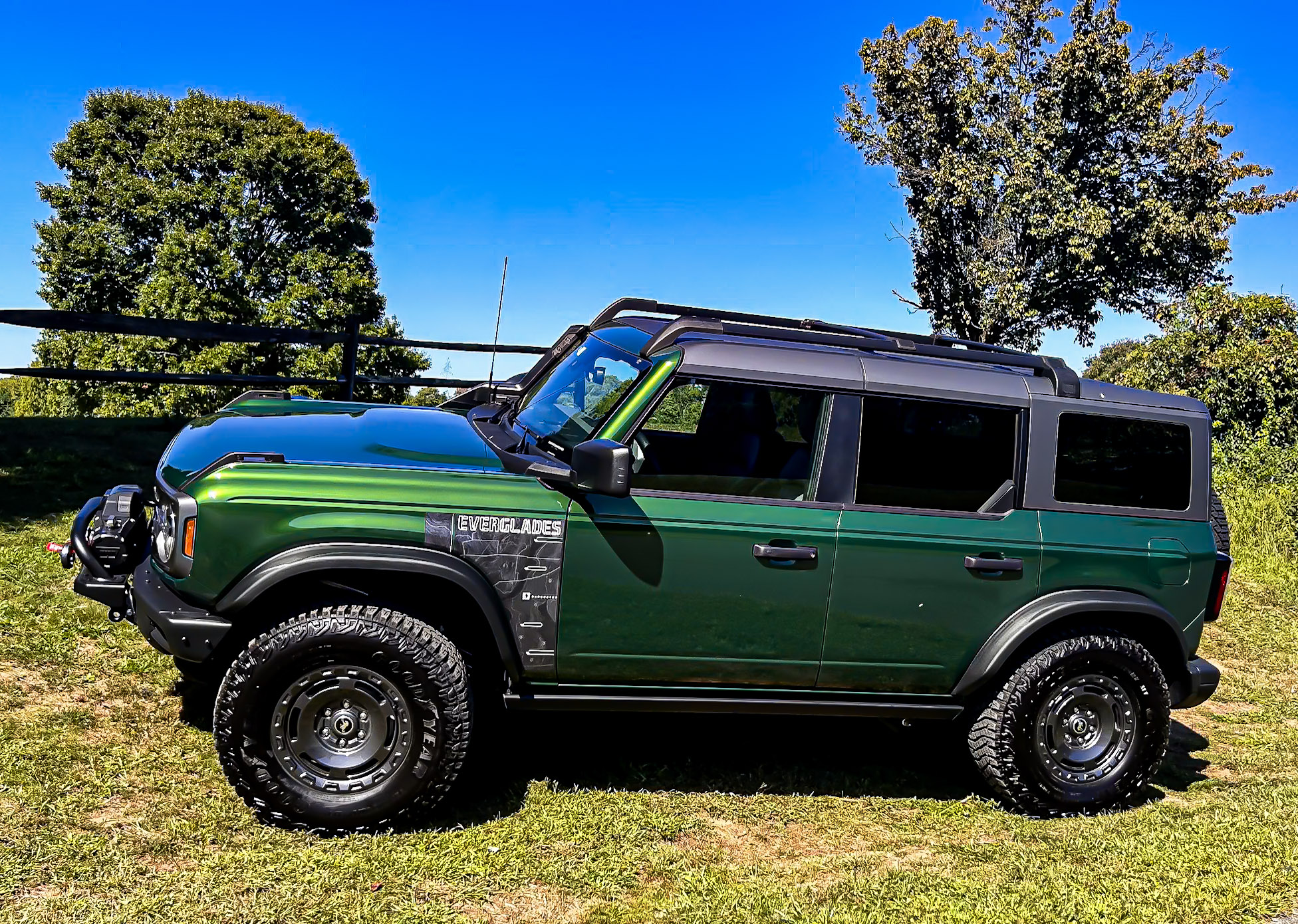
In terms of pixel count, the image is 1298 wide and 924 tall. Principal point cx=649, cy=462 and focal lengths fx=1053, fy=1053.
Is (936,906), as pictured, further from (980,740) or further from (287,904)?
(287,904)

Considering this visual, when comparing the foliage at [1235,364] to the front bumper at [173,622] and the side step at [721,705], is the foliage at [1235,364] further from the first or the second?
the front bumper at [173,622]

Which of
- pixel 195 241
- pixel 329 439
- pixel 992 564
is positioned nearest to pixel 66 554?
pixel 329 439

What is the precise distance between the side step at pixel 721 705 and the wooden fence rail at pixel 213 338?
619 centimetres

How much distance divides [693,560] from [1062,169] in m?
25.9

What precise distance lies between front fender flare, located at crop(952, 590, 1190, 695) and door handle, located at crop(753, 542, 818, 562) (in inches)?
37.1

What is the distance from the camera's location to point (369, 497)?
384cm

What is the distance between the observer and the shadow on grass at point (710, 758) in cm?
464

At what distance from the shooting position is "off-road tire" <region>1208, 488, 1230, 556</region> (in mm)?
4922

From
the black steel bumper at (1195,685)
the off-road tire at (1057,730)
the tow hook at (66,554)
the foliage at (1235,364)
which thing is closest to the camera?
the tow hook at (66,554)

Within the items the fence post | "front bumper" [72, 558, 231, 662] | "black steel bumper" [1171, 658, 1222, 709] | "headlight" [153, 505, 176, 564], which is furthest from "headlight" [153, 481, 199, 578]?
the fence post

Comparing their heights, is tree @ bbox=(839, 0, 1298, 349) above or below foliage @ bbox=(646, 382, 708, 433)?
above

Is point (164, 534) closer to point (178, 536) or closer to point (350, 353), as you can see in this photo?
point (178, 536)

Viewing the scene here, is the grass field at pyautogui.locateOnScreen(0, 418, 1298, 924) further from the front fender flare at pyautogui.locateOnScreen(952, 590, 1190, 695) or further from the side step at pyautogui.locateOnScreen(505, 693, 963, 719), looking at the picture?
the front fender flare at pyautogui.locateOnScreen(952, 590, 1190, 695)

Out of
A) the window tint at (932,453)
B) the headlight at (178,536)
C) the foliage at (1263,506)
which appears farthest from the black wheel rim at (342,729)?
the foliage at (1263,506)
